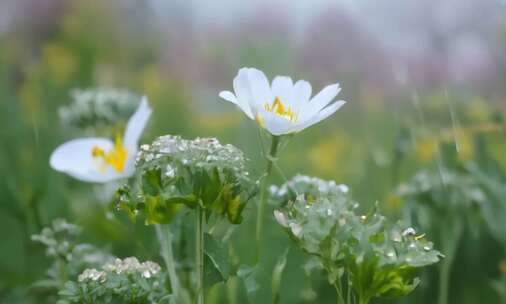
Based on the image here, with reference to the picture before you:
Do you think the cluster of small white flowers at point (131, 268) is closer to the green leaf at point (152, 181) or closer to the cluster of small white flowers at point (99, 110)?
the green leaf at point (152, 181)

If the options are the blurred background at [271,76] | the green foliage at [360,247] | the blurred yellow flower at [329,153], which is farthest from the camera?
the blurred yellow flower at [329,153]

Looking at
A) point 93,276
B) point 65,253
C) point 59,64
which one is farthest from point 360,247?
point 59,64

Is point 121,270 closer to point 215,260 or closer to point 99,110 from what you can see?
point 215,260

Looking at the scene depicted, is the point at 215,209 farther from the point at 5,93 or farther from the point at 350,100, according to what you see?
the point at 350,100

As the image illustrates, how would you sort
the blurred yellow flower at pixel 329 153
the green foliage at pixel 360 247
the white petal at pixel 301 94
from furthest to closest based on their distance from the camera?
the blurred yellow flower at pixel 329 153 → the white petal at pixel 301 94 → the green foliage at pixel 360 247

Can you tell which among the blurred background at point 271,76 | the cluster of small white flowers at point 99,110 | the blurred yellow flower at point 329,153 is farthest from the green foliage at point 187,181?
the blurred yellow flower at point 329,153

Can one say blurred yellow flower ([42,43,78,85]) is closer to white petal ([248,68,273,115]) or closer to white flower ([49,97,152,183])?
white flower ([49,97,152,183])
